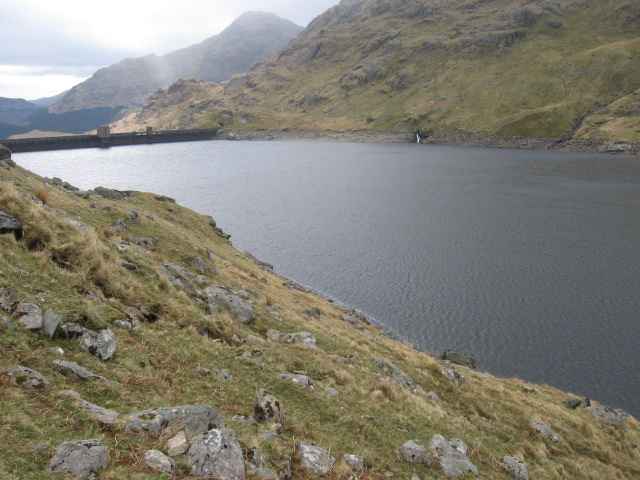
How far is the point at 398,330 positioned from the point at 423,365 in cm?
1610

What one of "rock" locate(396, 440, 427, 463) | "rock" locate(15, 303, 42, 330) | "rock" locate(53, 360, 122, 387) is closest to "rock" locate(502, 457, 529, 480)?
"rock" locate(396, 440, 427, 463)

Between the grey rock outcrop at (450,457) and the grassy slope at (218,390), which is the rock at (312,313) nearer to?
the grassy slope at (218,390)

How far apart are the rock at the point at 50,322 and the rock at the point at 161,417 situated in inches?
162

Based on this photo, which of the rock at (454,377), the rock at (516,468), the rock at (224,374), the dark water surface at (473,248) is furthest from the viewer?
the dark water surface at (473,248)

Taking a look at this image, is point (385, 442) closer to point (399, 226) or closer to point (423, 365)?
point (423, 365)

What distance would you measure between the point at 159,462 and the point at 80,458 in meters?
1.59

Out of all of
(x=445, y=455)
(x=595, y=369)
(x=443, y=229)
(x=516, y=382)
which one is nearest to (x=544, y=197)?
(x=443, y=229)

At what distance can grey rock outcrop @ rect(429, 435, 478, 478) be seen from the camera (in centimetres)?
1540

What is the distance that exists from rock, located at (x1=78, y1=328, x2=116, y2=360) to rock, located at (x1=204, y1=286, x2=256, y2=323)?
8.74 m

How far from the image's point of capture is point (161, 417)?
10820mm

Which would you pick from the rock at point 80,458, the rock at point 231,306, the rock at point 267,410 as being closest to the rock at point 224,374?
the rock at point 267,410

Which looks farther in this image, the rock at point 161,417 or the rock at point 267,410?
the rock at point 267,410

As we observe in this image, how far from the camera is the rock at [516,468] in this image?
→ 1767 cm

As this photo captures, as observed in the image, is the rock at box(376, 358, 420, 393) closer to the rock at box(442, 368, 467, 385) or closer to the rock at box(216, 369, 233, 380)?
the rock at box(442, 368, 467, 385)
